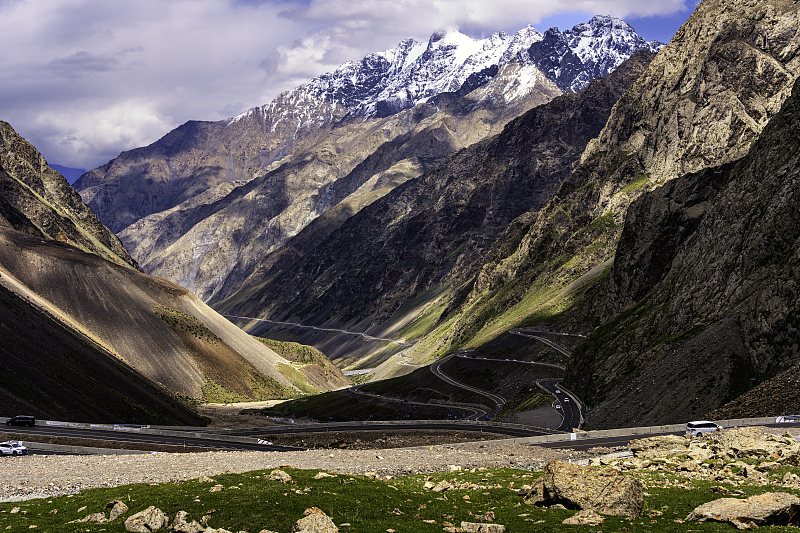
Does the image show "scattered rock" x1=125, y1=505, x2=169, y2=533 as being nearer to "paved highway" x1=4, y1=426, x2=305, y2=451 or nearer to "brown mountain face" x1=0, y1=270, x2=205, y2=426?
"paved highway" x1=4, y1=426, x2=305, y2=451

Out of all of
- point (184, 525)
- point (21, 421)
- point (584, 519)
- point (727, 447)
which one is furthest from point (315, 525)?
point (21, 421)

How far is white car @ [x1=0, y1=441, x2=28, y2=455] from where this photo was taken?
51.3 m

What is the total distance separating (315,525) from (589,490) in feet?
35.7

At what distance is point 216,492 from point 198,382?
121087mm

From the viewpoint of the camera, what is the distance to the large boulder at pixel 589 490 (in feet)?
82.5

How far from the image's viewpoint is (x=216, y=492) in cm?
3091

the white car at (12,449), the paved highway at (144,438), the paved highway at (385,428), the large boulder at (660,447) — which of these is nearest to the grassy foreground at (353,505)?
the large boulder at (660,447)

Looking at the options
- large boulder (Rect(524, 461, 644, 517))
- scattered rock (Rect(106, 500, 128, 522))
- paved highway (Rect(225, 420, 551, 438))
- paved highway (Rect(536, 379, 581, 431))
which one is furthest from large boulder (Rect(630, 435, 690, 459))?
paved highway (Rect(536, 379, 581, 431))

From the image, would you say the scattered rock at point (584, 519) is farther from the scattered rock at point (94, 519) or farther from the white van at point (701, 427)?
the white van at point (701, 427)

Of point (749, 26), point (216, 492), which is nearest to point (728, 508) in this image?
point (216, 492)

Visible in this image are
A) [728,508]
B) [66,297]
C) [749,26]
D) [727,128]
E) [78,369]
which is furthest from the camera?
[749,26]

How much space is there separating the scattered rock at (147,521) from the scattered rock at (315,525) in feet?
18.3

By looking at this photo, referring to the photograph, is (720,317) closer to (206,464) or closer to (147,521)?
(206,464)

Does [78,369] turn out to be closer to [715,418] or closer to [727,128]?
[715,418]
